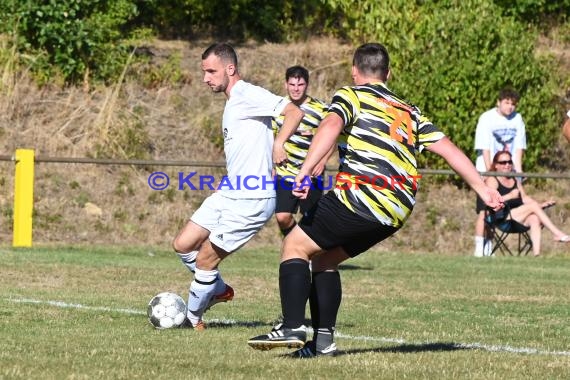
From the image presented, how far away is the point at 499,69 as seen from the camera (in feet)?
68.2

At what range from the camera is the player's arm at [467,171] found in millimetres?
7570

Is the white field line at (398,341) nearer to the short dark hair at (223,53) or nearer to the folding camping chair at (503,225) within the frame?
the short dark hair at (223,53)

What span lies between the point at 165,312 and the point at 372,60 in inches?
102

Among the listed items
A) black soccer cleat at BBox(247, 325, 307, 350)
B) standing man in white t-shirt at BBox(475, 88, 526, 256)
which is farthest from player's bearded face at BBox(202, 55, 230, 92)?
standing man in white t-shirt at BBox(475, 88, 526, 256)

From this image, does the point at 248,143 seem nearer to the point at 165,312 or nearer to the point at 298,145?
the point at 165,312

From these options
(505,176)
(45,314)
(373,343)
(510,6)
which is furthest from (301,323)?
(510,6)

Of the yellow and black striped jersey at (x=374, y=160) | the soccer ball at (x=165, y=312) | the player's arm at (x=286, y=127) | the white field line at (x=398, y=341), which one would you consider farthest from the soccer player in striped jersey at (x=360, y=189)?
the soccer ball at (x=165, y=312)

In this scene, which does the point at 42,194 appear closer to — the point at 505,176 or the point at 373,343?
the point at 505,176

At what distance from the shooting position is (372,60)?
773 cm

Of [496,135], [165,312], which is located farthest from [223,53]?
[496,135]

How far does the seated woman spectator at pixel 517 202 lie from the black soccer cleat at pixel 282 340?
10786 mm

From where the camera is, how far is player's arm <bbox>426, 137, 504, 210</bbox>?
757cm

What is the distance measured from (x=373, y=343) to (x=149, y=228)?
433 inches

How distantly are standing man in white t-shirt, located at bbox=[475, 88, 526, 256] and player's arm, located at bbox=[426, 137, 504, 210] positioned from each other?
1048 centimetres
